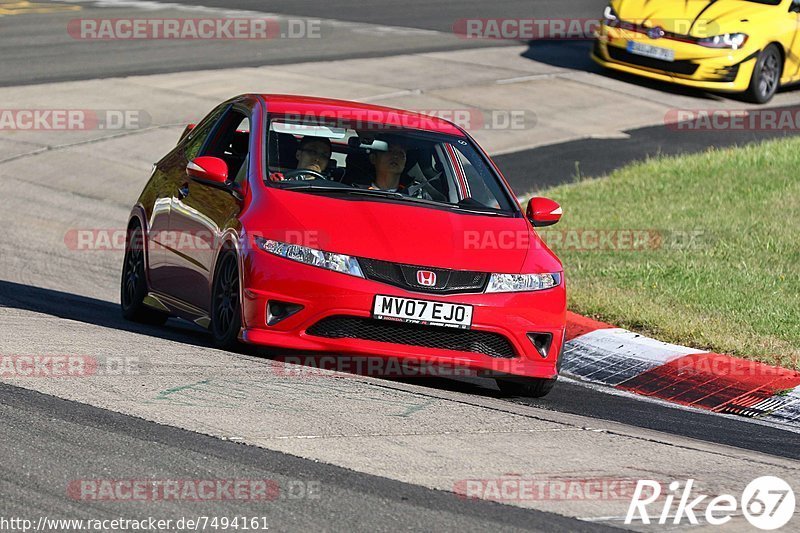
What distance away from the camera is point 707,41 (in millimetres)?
21391

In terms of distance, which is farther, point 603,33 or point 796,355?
point 603,33

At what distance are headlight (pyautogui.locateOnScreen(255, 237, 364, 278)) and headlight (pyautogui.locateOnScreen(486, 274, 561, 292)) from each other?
0.76 m

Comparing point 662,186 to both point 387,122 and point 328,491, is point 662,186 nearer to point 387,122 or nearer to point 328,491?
point 387,122

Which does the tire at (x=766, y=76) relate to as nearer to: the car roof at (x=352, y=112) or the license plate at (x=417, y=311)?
the car roof at (x=352, y=112)

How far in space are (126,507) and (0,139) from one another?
12.8 metres

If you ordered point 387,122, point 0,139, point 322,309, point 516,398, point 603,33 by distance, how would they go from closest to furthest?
point 322,309 → point 516,398 → point 387,122 → point 0,139 → point 603,33

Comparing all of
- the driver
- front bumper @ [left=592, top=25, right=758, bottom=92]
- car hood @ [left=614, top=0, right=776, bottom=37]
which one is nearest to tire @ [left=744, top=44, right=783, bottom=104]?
front bumper @ [left=592, top=25, right=758, bottom=92]

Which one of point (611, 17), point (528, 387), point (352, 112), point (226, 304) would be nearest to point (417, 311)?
point (528, 387)

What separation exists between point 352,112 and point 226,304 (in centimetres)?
172

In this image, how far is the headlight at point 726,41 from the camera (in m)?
21.4

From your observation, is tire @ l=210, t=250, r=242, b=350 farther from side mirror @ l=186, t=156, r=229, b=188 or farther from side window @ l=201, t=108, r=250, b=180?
side window @ l=201, t=108, r=250, b=180

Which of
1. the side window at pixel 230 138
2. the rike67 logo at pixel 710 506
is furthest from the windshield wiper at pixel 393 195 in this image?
the rike67 logo at pixel 710 506

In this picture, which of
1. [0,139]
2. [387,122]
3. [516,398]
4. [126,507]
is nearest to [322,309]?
[516,398]

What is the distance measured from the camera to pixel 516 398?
8375 millimetres
